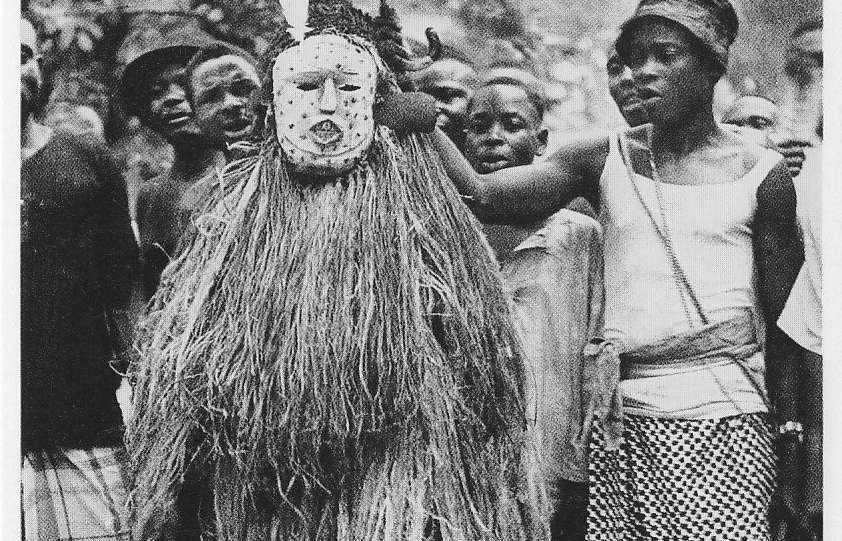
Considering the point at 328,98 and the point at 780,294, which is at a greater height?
the point at 328,98

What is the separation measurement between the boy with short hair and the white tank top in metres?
0.05

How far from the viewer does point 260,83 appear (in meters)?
1.56

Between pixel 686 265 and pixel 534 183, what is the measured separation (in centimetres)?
29

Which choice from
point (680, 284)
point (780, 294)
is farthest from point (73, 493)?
point (780, 294)

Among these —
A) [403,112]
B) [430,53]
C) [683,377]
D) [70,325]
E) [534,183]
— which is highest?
[430,53]

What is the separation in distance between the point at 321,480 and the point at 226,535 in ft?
0.56

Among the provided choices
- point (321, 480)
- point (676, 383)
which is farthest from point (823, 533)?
point (321, 480)

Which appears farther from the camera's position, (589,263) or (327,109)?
(589,263)

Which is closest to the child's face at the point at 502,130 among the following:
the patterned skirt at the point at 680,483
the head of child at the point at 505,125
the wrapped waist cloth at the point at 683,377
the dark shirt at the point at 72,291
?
the head of child at the point at 505,125

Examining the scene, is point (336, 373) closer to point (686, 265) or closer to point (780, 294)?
point (686, 265)

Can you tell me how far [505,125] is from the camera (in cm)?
158

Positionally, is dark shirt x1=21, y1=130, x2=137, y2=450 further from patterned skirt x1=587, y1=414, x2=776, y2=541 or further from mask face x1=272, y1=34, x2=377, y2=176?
patterned skirt x1=587, y1=414, x2=776, y2=541

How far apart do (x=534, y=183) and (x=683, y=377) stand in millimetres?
404

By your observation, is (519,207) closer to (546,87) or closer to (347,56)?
(546,87)
